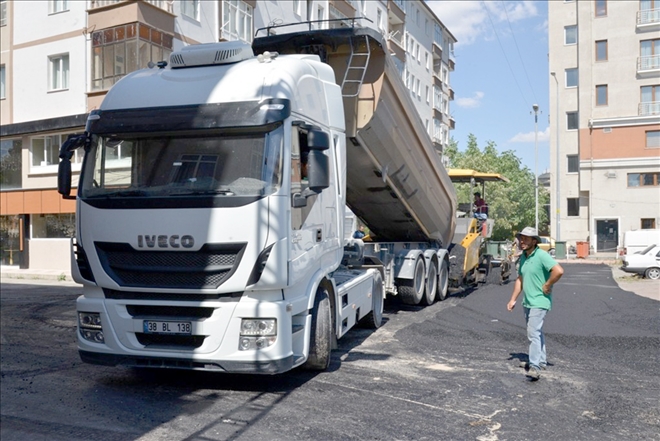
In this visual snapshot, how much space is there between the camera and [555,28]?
47.3m

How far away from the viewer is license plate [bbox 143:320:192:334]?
6195mm

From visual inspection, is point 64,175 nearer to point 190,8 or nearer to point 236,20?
point 190,8

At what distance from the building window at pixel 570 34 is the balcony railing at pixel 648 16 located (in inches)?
203

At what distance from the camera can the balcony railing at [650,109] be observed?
40094 mm

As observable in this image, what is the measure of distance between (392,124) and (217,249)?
4690 mm

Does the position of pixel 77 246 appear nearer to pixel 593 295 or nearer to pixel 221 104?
pixel 221 104

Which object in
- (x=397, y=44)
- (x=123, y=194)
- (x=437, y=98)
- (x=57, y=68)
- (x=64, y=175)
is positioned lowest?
(x=123, y=194)

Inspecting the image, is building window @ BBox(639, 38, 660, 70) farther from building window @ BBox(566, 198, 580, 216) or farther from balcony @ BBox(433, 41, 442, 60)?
balcony @ BBox(433, 41, 442, 60)

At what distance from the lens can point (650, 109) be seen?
40188 millimetres

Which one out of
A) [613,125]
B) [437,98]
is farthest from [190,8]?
[437,98]

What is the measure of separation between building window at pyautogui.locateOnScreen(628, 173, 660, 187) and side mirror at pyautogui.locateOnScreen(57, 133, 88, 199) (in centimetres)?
3965

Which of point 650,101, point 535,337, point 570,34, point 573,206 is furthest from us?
point 570,34

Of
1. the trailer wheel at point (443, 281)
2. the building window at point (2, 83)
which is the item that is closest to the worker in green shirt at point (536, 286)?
Answer: the trailer wheel at point (443, 281)

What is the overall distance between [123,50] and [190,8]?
3.50 m
